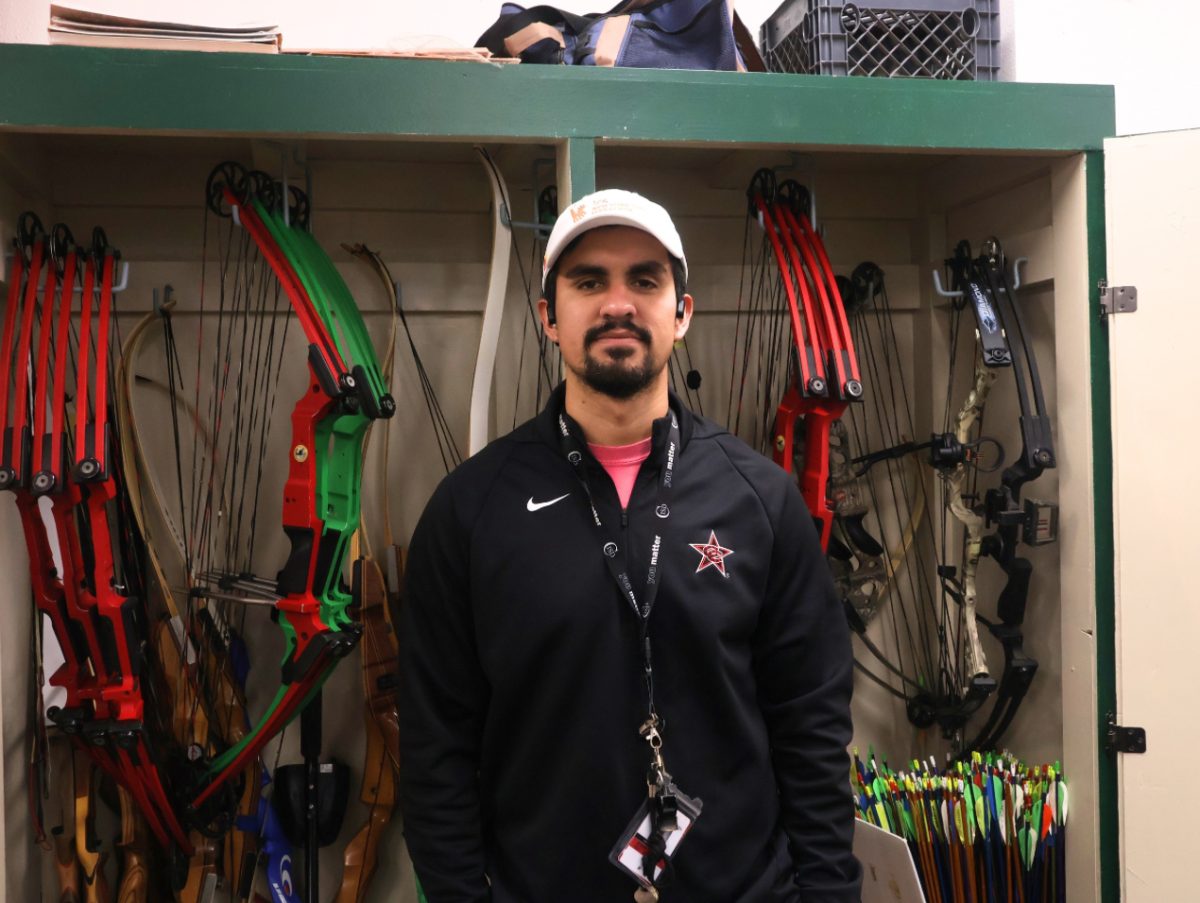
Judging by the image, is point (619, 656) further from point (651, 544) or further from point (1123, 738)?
point (1123, 738)

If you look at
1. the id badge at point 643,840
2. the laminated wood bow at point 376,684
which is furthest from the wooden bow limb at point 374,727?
the id badge at point 643,840

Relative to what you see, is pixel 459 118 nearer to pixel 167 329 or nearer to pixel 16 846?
pixel 167 329

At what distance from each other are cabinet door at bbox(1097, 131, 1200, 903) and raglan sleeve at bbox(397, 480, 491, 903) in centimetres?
129

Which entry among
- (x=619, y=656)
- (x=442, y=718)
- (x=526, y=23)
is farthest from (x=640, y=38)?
(x=442, y=718)

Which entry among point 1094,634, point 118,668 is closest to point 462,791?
point 118,668

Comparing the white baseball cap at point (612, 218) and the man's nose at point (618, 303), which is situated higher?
the white baseball cap at point (612, 218)

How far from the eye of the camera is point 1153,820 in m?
1.99

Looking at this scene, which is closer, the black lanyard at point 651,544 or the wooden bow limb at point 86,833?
the black lanyard at point 651,544

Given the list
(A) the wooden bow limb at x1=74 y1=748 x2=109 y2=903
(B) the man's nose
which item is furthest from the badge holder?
(A) the wooden bow limb at x1=74 y1=748 x2=109 y2=903

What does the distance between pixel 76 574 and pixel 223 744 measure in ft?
1.82

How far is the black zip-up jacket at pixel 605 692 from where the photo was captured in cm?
145

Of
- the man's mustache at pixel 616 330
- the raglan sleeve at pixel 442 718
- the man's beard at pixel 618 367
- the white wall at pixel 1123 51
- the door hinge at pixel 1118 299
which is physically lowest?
the raglan sleeve at pixel 442 718

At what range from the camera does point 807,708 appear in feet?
4.99

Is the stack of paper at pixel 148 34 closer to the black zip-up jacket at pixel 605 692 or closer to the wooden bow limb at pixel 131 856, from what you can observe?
the black zip-up jacket at pixel 605 692
